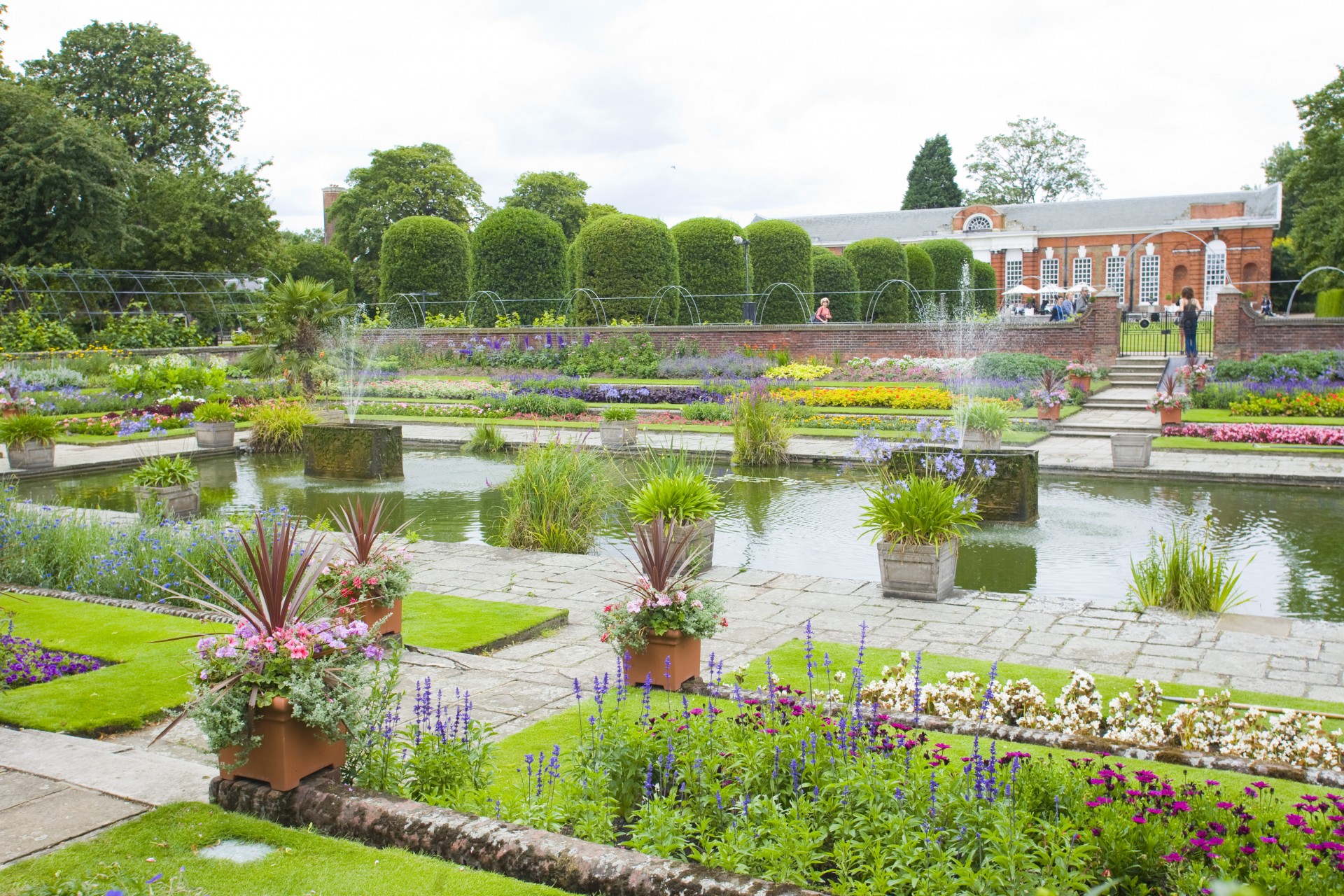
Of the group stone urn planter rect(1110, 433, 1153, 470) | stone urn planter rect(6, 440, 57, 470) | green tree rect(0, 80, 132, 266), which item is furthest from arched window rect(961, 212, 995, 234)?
stone urn planter rect(6, 440, 57, 470)

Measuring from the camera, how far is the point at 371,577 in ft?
17.8

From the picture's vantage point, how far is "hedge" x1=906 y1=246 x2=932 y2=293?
114ft

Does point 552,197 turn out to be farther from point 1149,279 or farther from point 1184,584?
point 1184,584

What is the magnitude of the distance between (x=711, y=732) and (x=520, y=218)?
88.5 feet

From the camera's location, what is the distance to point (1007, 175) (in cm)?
5969

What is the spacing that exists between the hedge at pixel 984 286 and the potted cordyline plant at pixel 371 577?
103 ft

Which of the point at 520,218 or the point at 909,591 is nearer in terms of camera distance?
the point at 909,591

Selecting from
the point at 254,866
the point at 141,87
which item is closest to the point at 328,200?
the point at 141,87

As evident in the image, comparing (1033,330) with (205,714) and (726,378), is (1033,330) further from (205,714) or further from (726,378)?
(205,714)

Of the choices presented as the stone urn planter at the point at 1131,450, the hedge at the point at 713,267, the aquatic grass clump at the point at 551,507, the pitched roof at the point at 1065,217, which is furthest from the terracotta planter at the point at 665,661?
the pitched roof at the point at 1065,217

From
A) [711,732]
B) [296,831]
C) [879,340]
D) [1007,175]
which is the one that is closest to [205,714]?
[296,831]

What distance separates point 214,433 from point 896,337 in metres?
14.2

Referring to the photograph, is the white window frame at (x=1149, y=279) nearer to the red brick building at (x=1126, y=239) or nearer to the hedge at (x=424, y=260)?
the red brick building at (x=1126, y=239)

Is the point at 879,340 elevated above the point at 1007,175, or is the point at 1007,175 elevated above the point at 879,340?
the point at 1007,175
